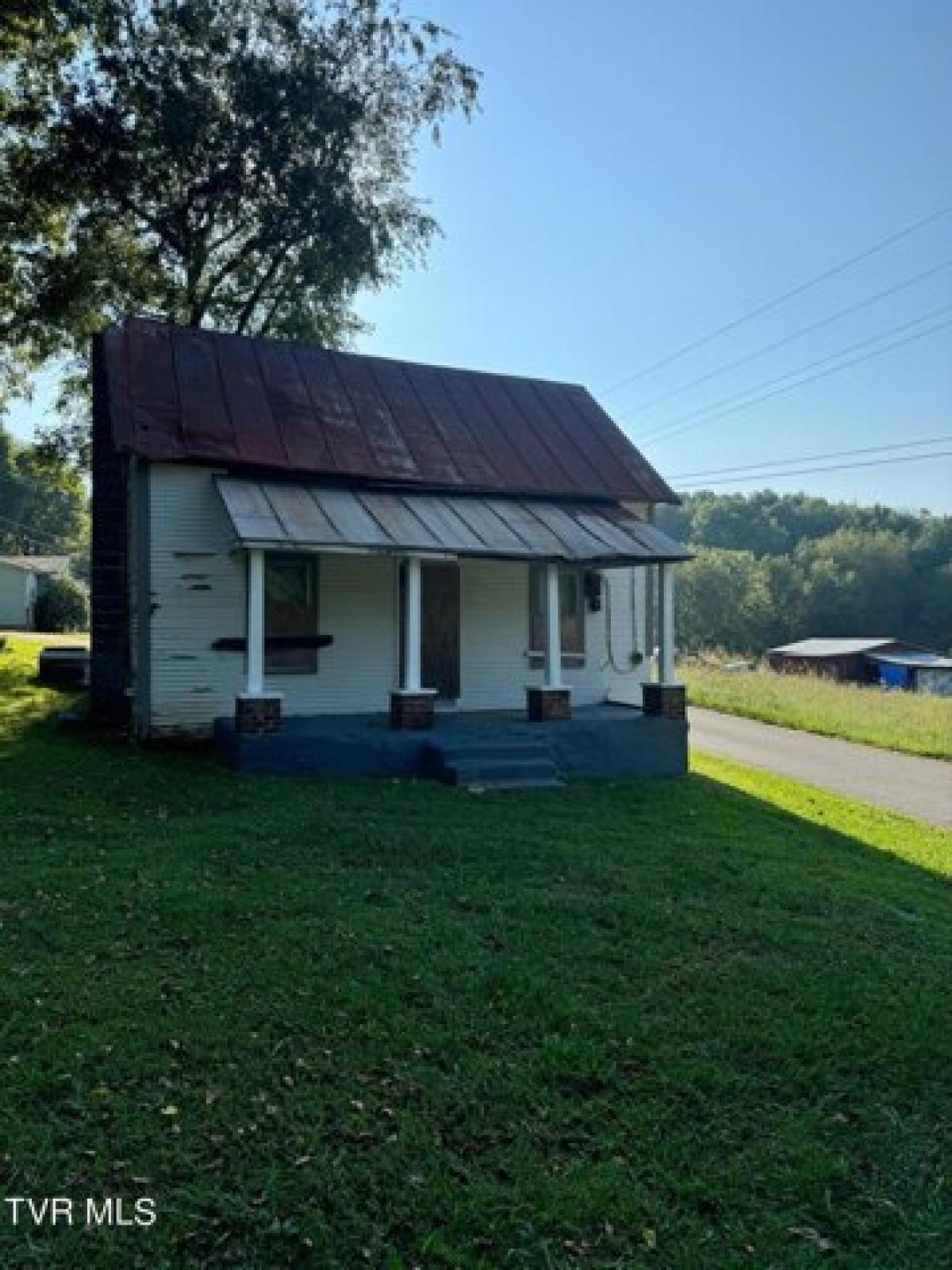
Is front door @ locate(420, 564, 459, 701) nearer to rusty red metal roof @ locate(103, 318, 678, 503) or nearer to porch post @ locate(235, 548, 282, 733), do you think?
rusty red metal roof @ locate(103, 318, 678, 503)

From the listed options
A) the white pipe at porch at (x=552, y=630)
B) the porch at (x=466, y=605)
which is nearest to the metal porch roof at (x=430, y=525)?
the porch at (x=466, y=605)

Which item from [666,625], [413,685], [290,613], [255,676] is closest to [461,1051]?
[255,676]

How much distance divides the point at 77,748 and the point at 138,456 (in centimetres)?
340

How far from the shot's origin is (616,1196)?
118 inches

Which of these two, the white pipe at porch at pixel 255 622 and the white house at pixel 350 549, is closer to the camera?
the white pipe at porch at pixel 255 622

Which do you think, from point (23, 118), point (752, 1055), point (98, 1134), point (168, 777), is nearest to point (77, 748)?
point (168, 777)

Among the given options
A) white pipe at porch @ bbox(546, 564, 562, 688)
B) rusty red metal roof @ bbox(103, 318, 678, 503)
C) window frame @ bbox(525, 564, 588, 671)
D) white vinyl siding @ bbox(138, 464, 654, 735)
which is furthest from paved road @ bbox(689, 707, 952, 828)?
rusty red metal roof @ bbox(103, 318, 678, 503)

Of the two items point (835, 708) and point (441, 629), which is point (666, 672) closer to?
point (441, 629)

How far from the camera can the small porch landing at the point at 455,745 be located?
30.8 feet

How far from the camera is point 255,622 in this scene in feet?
31.6

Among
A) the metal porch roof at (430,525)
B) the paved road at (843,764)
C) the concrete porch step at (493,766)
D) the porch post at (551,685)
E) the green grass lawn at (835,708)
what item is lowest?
the paved road at (843,764)

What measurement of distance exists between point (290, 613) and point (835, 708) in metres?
15.5

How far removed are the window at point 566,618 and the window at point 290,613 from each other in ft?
10.4

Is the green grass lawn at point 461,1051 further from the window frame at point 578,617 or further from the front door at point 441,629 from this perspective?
the window frame at point 578,617
